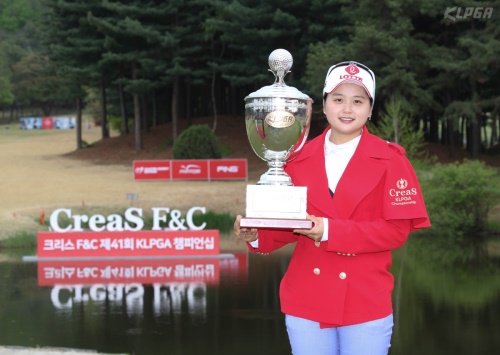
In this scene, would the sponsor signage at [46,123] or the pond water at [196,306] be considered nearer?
the pond water at [196,306]

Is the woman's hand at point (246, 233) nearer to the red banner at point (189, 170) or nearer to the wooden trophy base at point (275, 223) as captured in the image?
the wooden trophy base at point (275, 223)

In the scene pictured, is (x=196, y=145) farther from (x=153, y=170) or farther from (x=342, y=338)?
(x=342, y=338)

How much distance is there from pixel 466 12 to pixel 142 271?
1948cm

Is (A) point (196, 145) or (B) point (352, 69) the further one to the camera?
(A) point (196, 145)

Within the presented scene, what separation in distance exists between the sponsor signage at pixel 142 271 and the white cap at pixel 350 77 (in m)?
14.6

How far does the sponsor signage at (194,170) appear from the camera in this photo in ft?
109

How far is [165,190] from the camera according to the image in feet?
99.5

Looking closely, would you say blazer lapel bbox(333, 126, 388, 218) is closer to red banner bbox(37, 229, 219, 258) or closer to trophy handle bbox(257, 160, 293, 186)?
trophy handle bbox(257, 160, 293, 186)

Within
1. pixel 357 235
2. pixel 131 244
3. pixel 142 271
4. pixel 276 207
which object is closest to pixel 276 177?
pixel 276 207

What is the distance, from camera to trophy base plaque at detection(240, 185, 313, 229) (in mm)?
3816

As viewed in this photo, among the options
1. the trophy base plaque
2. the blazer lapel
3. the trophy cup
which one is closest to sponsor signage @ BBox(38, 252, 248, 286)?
the trophy cup

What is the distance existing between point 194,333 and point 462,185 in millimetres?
13557

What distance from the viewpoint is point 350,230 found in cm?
376

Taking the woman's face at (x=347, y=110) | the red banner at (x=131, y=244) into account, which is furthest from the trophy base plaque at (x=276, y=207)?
the red banner at (x=131, y=244)
